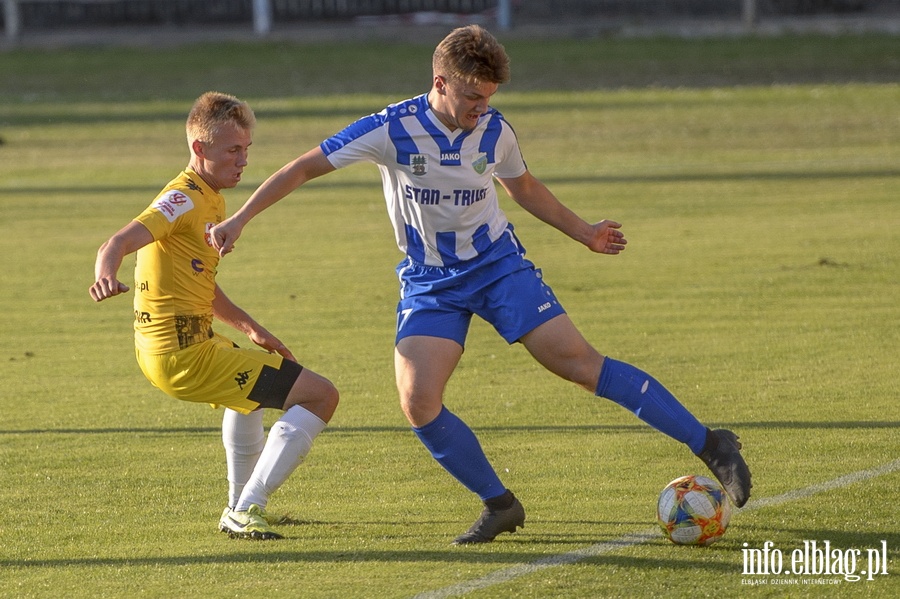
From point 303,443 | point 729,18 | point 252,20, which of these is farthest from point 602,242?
point 252,20

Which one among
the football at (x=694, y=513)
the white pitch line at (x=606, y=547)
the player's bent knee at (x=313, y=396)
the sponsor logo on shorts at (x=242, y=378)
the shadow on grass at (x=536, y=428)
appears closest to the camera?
the white pitch line at (x=606, y=547)

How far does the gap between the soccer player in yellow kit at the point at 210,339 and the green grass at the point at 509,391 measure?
0.37m

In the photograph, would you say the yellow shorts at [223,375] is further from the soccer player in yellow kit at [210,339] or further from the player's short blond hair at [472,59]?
the player's short blond hair at [472,59]

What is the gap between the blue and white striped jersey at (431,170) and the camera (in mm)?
5270

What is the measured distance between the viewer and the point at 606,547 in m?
5.16

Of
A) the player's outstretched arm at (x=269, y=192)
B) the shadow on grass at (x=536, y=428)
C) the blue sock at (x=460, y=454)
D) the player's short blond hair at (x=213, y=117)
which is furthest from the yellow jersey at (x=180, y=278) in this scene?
the shadow on grass at (x=536, y=428)

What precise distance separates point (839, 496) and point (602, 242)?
1457 mm

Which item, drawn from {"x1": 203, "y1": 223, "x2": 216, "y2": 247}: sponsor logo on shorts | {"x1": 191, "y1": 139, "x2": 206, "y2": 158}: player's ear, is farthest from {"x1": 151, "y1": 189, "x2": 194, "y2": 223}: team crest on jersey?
{"x1": 191, "y1": 139, "x2": 206, "y2": 158}: player's ear

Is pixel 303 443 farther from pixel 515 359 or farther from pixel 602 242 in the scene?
pixel 515 359

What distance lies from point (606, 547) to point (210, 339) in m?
1.76

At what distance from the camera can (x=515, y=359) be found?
895 cm

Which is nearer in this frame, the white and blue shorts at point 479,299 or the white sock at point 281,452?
the white and blue shorts at point 479,299

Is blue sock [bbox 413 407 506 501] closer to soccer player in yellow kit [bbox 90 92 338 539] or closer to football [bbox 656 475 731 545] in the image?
soccer player in yellow kit [bbox 90 92 338 539]

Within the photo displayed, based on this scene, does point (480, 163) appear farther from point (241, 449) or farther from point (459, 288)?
point (241, 449)
